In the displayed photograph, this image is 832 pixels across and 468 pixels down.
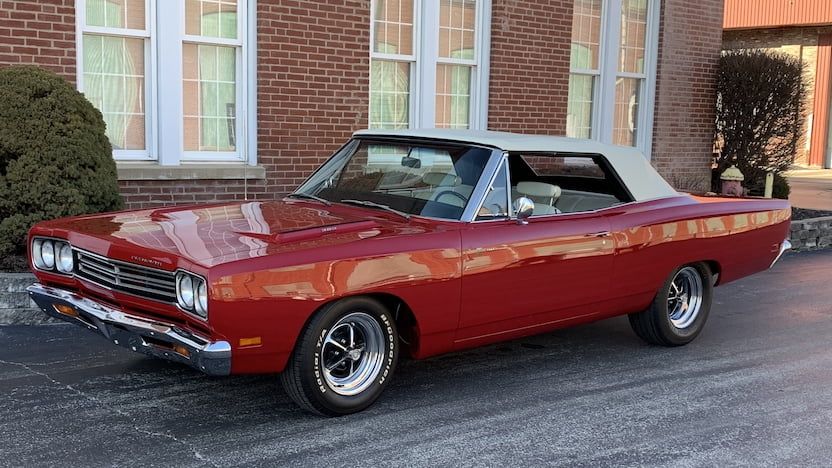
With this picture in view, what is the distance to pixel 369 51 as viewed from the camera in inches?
392

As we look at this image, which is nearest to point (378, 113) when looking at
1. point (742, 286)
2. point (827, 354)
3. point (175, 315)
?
point (742, 286)

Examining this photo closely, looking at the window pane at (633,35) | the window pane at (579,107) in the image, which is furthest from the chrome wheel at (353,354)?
the window pane at (633,35)

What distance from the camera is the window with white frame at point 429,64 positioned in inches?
405

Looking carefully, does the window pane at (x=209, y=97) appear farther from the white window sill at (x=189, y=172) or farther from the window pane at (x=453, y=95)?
the window pane at (x=453, y=95)

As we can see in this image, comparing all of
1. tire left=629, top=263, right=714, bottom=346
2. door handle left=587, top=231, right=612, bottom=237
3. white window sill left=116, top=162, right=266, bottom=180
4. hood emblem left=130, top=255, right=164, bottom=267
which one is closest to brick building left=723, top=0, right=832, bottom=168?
white window sill left=116, top=162, right=266, bottom=180

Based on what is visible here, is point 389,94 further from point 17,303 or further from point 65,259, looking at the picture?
point 65,259

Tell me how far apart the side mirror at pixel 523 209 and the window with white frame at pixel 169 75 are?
4.63 meters

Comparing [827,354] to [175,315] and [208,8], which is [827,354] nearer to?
[175,315]

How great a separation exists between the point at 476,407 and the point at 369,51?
5.92m

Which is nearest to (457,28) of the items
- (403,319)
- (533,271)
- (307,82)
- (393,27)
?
(393,27)

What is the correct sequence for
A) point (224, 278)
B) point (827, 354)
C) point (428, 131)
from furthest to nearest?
point (827, 354) < point (428, 131) < point (224, 278)

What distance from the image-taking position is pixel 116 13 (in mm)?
8375

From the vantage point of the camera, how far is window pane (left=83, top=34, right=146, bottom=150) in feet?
27.4

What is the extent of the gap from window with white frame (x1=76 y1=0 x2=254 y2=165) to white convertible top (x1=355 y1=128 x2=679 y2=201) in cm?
334
